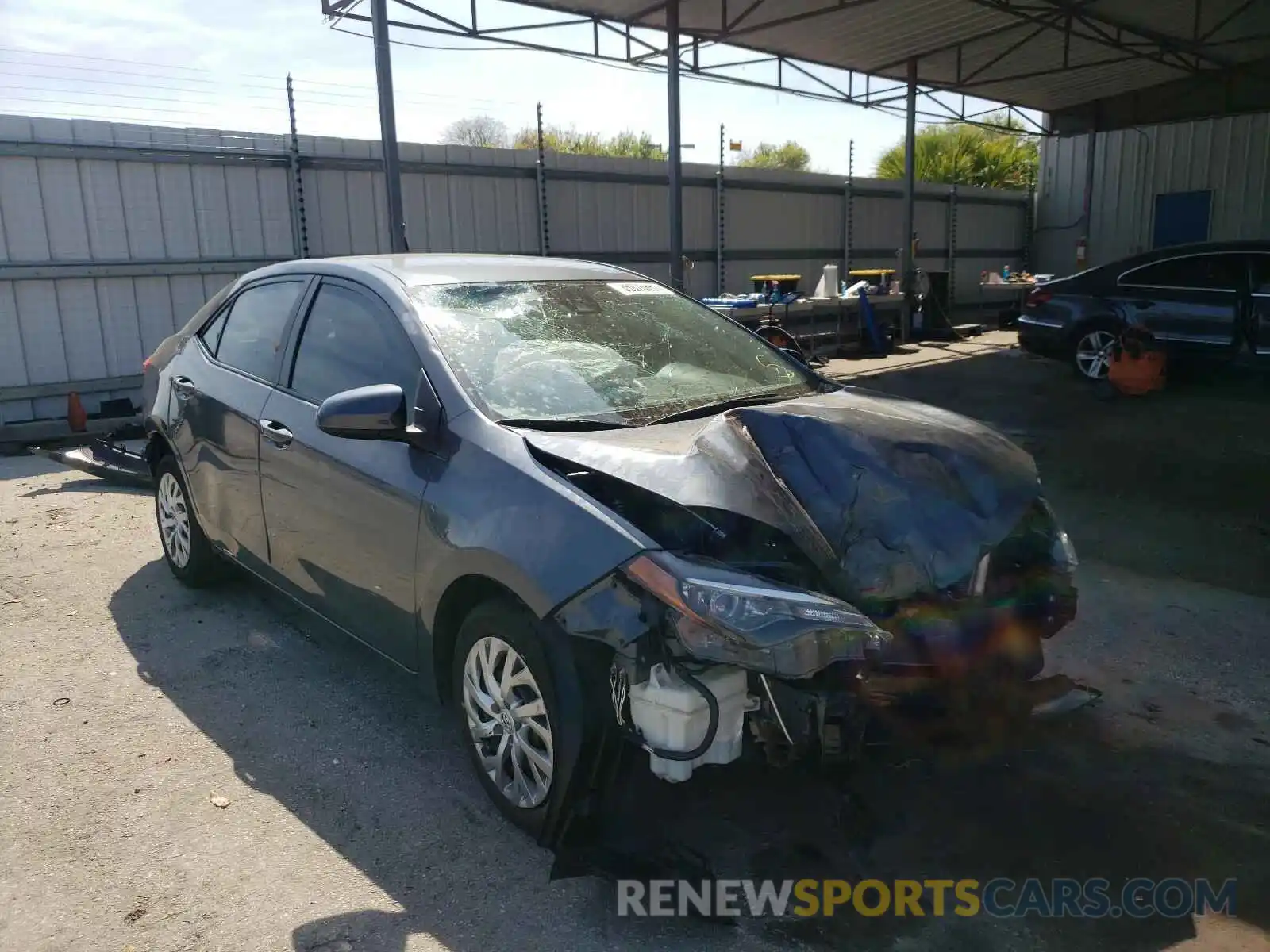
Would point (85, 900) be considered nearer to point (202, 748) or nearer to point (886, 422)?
point (202, 748)

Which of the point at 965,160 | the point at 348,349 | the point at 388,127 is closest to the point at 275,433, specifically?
the point at 348,349

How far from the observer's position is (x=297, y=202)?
1070 cm

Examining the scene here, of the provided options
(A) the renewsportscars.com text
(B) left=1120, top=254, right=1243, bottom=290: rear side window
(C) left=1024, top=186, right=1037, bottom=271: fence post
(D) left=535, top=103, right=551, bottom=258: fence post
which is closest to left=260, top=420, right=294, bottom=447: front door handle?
(A) the renewsportscars.com text

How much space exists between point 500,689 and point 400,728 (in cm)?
94

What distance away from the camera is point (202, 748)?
351cm

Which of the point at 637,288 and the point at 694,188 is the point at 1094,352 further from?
the point at 637,288

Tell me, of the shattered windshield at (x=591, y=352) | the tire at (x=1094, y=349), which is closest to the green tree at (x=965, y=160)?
the tire at (x=1094, y=349)

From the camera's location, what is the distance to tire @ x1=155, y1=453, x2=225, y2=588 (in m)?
4.90

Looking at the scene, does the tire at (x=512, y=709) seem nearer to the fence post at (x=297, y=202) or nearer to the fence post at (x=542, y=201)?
the fence post at (x=297, y=202)

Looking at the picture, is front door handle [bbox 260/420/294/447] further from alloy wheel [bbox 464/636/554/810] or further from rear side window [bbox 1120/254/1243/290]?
rear side window [bbox 1120/254/1243/290]

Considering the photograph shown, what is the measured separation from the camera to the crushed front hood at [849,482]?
106 inches

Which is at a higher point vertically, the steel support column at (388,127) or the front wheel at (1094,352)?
the steel support column at (388,127)

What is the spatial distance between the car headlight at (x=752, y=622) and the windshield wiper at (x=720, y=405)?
943 mm

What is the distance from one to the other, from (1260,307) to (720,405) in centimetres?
897
